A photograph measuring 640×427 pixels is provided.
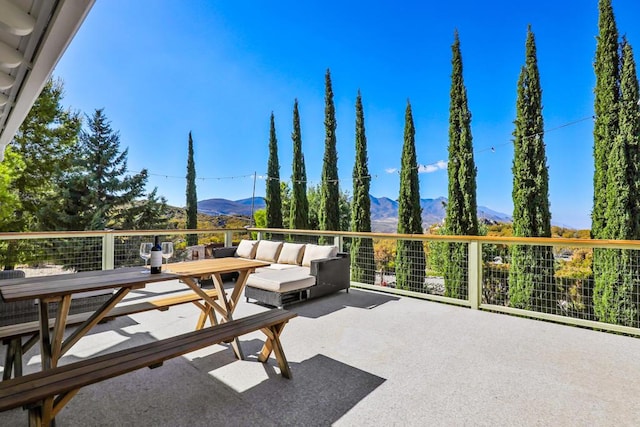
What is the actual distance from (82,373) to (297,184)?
1279 centimetres

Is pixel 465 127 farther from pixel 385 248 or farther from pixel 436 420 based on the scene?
pixel 436 420

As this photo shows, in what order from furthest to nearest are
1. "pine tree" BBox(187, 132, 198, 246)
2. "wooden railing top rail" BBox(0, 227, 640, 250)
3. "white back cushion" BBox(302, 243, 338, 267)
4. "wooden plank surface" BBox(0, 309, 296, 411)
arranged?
"pine tree" BBox(187, 132, 198, 246) → "white back cushion" BBox(302, 243, 338, 267) → "wooden railing top rail" BBox(0, 227, 640, 250) → "wooden plank surface" BBox(0, 309, 296, 411)

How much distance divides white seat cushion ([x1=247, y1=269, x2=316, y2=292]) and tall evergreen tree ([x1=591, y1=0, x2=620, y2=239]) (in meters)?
7.04

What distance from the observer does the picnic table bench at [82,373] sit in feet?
3.99

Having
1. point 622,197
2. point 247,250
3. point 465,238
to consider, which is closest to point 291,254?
point 247,250

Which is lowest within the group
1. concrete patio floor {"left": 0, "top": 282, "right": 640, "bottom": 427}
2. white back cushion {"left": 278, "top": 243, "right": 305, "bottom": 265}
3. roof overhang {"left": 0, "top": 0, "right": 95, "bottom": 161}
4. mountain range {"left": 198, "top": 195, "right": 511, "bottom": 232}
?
concrete patio floor {"left": 0, "top": 282, "right": 640, "bottom": 427}

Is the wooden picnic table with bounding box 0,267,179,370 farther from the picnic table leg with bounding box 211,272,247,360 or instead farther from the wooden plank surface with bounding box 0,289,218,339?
the picnic table leg with bounding box 211,272,247,360

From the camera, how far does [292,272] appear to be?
4398mm

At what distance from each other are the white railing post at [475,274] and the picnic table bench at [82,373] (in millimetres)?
2974

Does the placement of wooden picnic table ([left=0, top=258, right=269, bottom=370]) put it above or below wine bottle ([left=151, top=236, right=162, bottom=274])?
below

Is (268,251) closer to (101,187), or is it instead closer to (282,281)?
(282,281)

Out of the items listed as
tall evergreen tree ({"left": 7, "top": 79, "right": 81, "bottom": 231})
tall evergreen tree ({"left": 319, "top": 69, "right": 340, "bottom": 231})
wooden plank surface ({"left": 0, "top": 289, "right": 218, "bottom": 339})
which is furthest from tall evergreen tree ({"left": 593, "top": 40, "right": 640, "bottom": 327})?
tall evergreen tree ({"left": 7, "top": 79, "right": 81, "bottom": 231})

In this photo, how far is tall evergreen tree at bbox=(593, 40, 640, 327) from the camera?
6.33 m

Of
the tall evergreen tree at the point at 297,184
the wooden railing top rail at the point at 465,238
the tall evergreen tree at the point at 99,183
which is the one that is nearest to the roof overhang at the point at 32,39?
the wooden railing top rail at the point at 465,238
